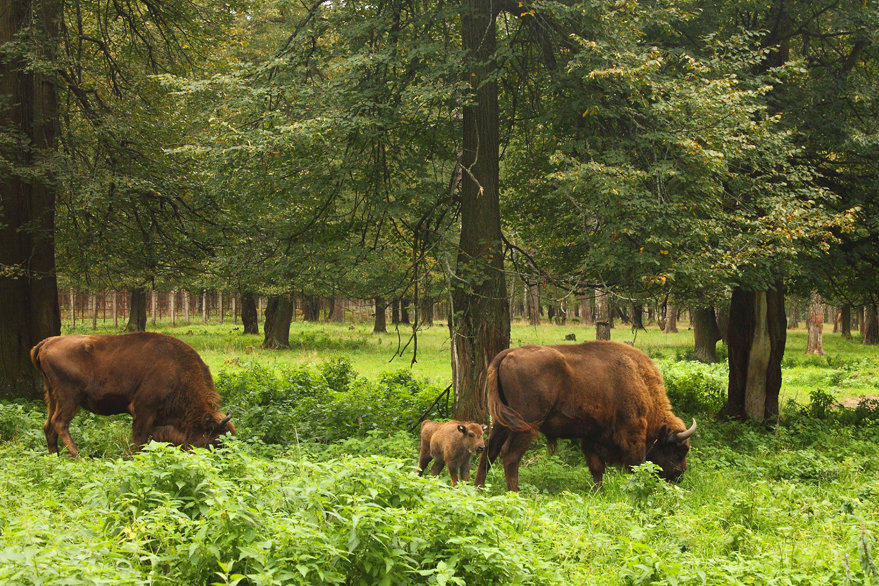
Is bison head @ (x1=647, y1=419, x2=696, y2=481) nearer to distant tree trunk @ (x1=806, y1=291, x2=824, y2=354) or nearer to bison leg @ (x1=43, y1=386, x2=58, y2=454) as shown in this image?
bison leg @ (x1=43, y1=386, x2=58, y2=454)

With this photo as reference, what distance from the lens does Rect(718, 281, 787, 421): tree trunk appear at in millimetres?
14062

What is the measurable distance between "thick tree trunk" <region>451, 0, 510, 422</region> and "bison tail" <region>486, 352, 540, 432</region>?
1.90 metres

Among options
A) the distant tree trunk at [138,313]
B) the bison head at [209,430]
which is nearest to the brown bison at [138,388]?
the bison head at [209,430]

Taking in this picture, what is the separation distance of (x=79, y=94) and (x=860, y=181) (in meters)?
14.3

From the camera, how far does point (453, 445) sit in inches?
325

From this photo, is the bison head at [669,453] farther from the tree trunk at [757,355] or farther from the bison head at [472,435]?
the tree trunk at [757,355]

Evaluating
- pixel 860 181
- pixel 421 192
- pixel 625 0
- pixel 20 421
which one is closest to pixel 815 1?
pixel 860 181

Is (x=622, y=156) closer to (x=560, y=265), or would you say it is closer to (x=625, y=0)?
(x=625, y=0)

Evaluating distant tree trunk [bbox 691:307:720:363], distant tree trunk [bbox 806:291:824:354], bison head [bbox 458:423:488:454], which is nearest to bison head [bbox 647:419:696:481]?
bison head [bbox 458:423:488:454]

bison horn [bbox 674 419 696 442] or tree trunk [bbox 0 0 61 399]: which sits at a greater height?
Answer: tree trunk [bbox 0 0 61 399]

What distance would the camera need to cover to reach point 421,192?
11.7 m

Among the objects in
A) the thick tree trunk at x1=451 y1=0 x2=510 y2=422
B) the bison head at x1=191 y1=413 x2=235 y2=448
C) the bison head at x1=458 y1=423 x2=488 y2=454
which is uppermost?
the thick tree trunk at x1=451 y1=0 x2=510 y2=422

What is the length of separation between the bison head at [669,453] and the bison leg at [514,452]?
2.26 meters

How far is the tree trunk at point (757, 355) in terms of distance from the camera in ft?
46.1
